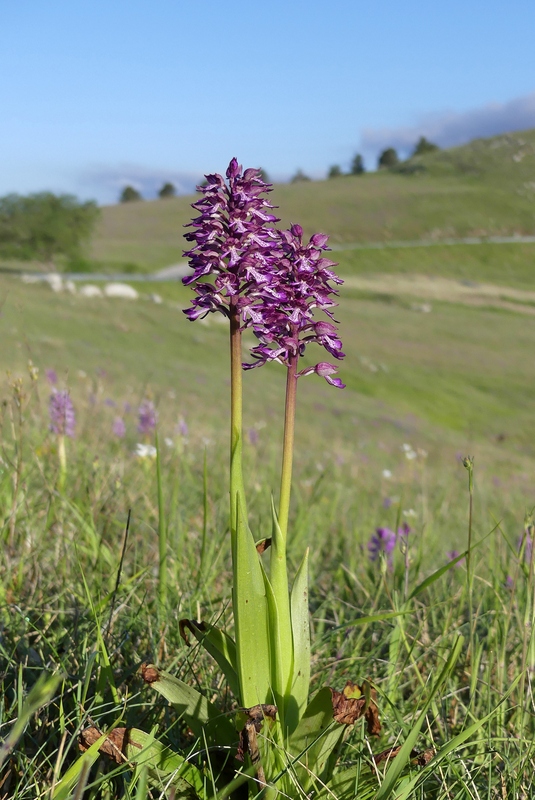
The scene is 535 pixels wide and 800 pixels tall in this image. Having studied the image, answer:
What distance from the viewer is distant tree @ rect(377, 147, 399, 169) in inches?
4796

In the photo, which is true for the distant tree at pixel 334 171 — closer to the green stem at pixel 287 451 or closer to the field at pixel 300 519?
the field at pixel 300 519

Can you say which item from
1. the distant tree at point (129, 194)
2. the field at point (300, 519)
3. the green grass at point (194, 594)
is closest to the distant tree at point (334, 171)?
the distant tree at point (129, 194)

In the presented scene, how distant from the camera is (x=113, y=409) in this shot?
30.6 feet

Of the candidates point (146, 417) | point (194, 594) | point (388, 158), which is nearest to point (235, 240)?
point (194, 594)

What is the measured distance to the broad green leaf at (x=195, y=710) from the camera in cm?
183

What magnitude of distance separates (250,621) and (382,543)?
5.97ft

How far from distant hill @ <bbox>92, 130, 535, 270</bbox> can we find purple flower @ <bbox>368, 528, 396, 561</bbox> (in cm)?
5925

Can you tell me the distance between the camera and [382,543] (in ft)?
11.5

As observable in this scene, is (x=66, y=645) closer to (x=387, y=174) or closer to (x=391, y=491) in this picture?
(x=391, y=491)

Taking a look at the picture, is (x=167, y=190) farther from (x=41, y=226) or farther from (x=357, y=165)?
(x=41, y=226)

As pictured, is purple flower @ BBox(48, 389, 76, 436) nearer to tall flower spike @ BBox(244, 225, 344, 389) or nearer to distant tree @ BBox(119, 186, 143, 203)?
tall flower spike @ BBox(244, 225, 344, 389)

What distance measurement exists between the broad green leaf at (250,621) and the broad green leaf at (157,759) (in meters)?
0.22

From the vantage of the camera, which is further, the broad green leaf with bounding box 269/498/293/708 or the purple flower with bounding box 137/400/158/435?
the purple flower with bounding box 137/400/158/435

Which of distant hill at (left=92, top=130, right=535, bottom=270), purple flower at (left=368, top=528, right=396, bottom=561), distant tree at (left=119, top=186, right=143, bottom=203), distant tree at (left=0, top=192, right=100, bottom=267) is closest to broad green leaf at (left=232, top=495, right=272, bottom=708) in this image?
purple flower at (left=368, top=528, right=396, bottom=561)
